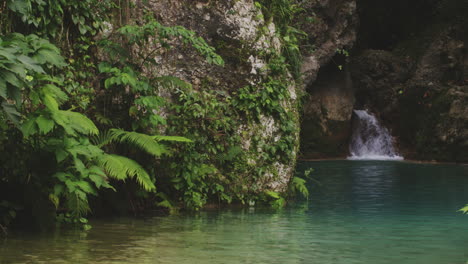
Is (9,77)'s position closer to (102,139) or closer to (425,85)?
(102,139)

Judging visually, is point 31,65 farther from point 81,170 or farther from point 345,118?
point 345,118

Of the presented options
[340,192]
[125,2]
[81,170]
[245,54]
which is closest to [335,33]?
[340,192]

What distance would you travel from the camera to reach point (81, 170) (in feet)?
22.3

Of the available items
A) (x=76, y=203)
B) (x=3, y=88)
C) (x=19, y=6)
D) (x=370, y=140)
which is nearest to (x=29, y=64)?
(x=3, y=88)

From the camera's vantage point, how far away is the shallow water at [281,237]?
5.70 m

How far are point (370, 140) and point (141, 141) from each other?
64.8 ft

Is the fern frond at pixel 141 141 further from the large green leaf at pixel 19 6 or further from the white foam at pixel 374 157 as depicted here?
the white foam at pixel 374 157

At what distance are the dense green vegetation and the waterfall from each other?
15883 millimetres

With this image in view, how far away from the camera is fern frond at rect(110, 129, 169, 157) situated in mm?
7844

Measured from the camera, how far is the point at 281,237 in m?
6.88

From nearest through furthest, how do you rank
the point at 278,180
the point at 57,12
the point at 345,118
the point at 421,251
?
1. the point at 421,251
2. the point at 57,12
3. the point at 278,180
4. the point at 345,118

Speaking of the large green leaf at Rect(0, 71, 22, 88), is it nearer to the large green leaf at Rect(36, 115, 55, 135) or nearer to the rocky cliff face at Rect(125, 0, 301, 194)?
the large green leaf at Rect(36, 115, 55, 135)

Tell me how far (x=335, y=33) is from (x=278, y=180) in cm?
1486

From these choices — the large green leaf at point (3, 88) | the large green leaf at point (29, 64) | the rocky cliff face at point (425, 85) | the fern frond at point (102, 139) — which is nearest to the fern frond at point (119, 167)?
the fern frond at point (102, 139)
